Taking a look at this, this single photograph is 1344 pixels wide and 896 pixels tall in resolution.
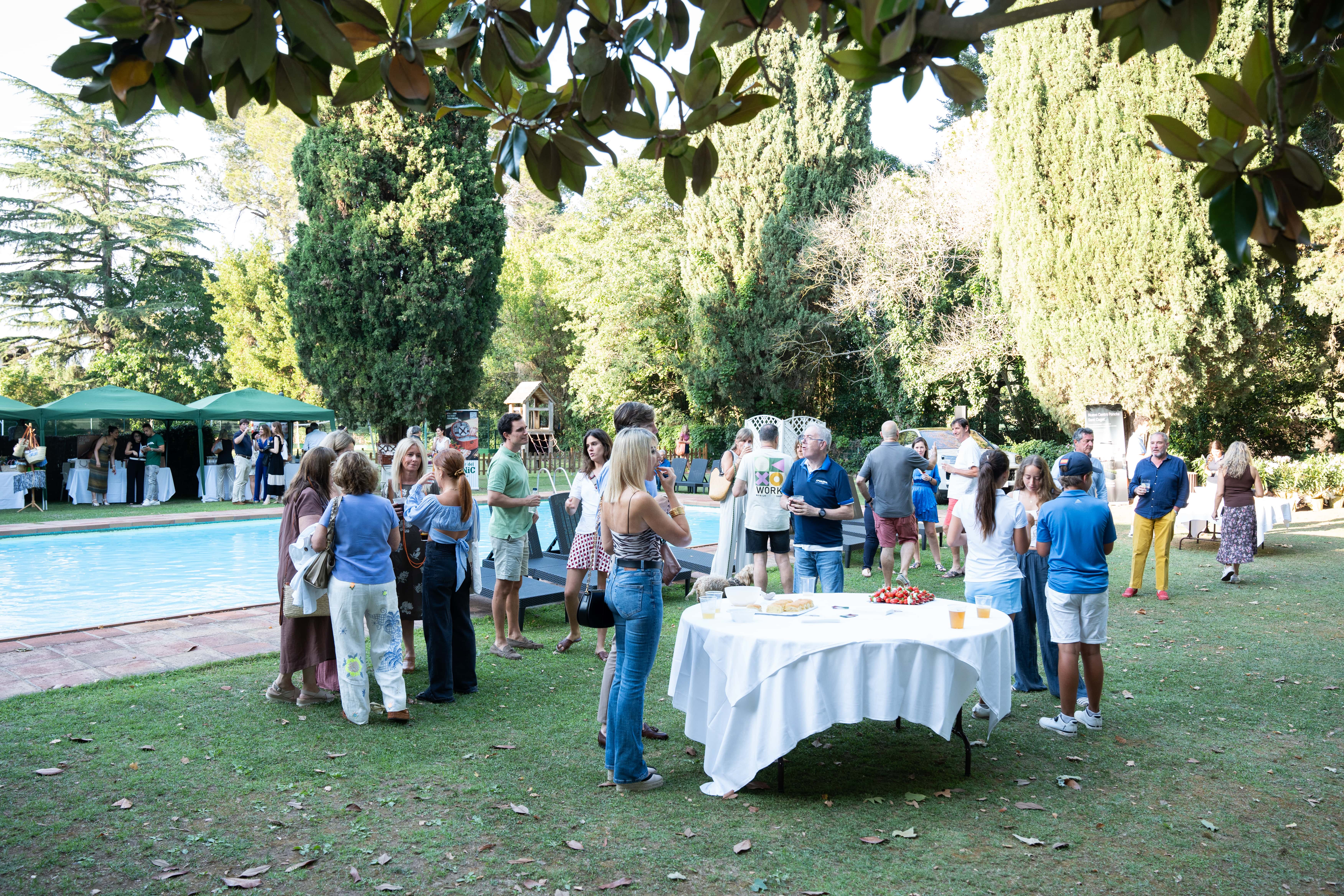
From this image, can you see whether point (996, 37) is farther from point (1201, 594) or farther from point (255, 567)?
point (255, 567)

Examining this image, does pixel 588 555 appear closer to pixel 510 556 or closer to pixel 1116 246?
pixel 510 556

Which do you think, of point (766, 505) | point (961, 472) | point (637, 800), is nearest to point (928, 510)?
→ point (961, 472)

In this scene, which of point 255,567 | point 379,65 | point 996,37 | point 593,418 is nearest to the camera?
point 379,65

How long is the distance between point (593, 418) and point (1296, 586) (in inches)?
975

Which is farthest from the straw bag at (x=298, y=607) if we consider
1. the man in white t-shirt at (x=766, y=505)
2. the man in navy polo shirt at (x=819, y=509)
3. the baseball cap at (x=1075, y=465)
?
the baseball cap at (x=1075, y=465)

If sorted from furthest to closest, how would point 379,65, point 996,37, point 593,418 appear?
point 593,418
point 996,37
point 379,65

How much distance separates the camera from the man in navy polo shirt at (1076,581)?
4.96 metres

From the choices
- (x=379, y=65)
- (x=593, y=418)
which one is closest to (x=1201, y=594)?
(x=379, y=65)

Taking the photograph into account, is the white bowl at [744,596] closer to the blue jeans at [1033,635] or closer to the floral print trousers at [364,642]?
the floral print trousers at [364,642]

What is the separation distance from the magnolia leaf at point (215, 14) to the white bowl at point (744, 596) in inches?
146

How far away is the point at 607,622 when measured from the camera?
4348 millimetres

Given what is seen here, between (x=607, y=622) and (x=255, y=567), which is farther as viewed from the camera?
(x=255, y=567)

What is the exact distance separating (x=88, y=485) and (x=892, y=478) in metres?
18.7

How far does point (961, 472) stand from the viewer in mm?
9828
